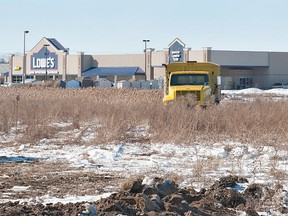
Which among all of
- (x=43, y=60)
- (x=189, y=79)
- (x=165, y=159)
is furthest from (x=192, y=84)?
(x=43, y=60)

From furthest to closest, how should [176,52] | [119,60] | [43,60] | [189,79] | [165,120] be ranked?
[43,60], [119,60], [176,52], [189,79], [165,120]

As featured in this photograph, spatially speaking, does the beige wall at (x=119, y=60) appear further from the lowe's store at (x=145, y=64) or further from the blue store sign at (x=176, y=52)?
the blue store sign at (x=176, y=52)

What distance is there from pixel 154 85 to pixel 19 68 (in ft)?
105

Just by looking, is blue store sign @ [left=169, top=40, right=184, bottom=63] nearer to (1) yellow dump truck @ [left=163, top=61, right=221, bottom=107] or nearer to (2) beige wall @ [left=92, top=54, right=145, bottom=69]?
(2) beige wall @ [left=92, top=54, right=145, bottom=69]

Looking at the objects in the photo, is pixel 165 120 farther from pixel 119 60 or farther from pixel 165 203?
pixel 119 60

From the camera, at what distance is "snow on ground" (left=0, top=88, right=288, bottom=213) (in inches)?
472

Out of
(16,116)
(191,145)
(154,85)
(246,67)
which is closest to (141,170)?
(191,145)

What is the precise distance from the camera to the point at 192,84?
27578 millimetres

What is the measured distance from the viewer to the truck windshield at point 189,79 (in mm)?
27719

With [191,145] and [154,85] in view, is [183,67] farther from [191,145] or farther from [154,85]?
[154,85]

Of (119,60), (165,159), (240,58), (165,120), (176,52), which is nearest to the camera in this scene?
(165,159)

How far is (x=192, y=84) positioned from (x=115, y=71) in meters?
69.4

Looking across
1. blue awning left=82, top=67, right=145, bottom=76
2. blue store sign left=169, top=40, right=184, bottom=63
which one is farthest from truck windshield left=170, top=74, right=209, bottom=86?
blue awning left=82, top=67, right=145, bottom=76

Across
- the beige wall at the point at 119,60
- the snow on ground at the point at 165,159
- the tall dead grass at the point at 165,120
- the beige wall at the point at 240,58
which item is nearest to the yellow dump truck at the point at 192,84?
the tall dead grass at the point at 165,120
